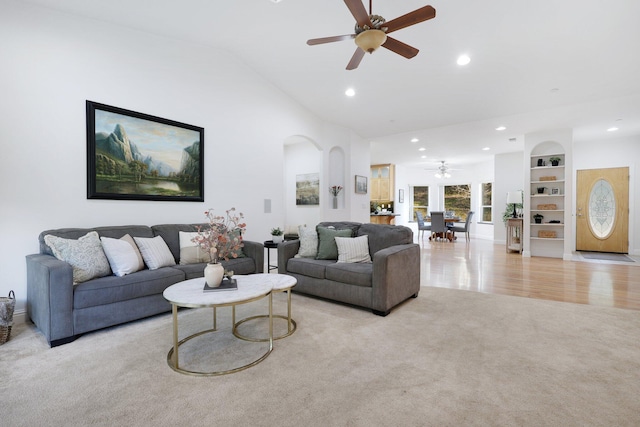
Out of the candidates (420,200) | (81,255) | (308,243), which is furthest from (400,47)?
(420,200)

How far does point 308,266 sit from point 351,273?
62 cm

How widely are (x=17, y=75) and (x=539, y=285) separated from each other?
664 centimetres

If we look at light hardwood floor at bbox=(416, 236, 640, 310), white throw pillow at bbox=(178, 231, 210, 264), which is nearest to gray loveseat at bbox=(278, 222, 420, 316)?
white throw pillow at bbox=(178, 231, 210, 264)

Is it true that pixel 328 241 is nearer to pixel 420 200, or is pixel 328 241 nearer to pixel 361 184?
pixel 361 184

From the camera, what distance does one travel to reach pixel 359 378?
1922 mm

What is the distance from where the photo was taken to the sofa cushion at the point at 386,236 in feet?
11.9

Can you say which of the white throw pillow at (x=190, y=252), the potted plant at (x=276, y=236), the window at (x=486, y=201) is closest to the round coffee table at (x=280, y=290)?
the white throw pillow at (x=190, y=252)

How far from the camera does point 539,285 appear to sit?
4293mm

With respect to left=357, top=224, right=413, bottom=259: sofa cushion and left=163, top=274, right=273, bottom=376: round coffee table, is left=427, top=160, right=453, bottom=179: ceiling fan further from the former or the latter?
left=163, top=274, right=273, bottom=376: round coffee table

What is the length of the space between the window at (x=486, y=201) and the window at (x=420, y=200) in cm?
211

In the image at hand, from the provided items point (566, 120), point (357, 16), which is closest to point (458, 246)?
point (566, 120)

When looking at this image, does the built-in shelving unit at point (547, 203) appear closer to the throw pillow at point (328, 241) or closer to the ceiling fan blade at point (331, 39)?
the throw pillow at point (328, 241)

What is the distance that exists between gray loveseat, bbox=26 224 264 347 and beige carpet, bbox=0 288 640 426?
130 mm

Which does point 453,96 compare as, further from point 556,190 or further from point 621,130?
point 621,130
